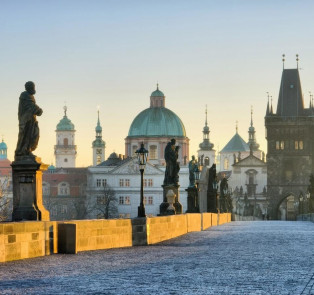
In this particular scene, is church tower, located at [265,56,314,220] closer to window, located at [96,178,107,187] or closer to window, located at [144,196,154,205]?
window, located at [144,196,154,205]

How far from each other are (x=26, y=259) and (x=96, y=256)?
1.88 metres

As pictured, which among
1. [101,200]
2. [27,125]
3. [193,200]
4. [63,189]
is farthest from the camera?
[63,189]

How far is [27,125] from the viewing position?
22969mm

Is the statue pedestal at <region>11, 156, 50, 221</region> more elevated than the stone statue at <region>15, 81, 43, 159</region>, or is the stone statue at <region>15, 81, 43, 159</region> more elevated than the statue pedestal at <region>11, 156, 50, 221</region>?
the stone statue at <region>15, 81, 43, 159</region>

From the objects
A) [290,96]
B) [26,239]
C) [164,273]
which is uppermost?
[290,96]

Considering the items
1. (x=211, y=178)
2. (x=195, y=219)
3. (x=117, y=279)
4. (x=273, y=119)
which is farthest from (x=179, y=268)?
(x=273, y=119)

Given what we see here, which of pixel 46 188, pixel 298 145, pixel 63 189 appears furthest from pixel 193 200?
pixel 298 145

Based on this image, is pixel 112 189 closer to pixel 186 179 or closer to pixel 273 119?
pixel 186 179

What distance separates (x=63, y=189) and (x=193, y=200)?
123958 mm

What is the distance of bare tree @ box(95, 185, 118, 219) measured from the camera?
6053 inches

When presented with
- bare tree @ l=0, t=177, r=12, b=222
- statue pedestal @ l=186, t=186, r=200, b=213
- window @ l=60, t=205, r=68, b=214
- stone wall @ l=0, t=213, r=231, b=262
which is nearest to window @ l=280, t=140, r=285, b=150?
window @ l=60, t=205, r=68, b=214

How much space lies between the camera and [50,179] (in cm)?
17112

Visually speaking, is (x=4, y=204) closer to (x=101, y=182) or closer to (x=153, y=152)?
(x=101, y=182)

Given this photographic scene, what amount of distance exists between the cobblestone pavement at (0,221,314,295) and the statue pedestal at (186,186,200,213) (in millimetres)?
24677
